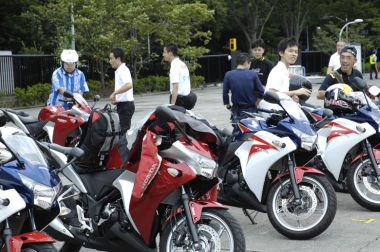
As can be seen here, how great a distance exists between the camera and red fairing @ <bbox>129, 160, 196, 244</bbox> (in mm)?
4730

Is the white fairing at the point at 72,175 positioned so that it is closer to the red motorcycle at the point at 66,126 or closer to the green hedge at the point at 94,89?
the red motorcycle at the point at 66,126

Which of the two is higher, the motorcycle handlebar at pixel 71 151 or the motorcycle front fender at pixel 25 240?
the motorcycle handlebar at pixel 71 151

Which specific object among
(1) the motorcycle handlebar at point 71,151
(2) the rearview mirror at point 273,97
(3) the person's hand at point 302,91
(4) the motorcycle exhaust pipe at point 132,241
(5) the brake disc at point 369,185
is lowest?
(5) the brake disc at point 369,185

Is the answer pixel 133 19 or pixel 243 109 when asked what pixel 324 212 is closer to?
pixel 243 109

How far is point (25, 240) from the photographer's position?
399 centimetres

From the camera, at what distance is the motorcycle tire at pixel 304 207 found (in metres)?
6.14

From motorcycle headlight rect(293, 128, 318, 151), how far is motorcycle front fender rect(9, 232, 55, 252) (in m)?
2.90

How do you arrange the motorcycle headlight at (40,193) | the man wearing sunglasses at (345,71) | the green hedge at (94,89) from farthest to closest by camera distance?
the green hedge at (94,89)
the man wearing sunglasses at (345,71)
the motorcycle headlight at (40,193)

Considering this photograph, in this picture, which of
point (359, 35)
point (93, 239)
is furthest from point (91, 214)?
point (359, 35)

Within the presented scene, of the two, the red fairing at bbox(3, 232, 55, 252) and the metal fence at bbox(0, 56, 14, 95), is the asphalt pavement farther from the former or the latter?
the metal fence at bbox(0, 56, 14, 95)

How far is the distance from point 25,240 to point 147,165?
109 cm

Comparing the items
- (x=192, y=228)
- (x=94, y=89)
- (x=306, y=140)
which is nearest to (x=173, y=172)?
(x=192, y=228)

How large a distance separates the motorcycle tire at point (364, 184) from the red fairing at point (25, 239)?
405 centimetres

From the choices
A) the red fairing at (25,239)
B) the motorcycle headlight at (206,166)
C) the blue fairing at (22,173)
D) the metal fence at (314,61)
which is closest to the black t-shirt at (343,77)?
the motorcycle headlight at (206,166)
